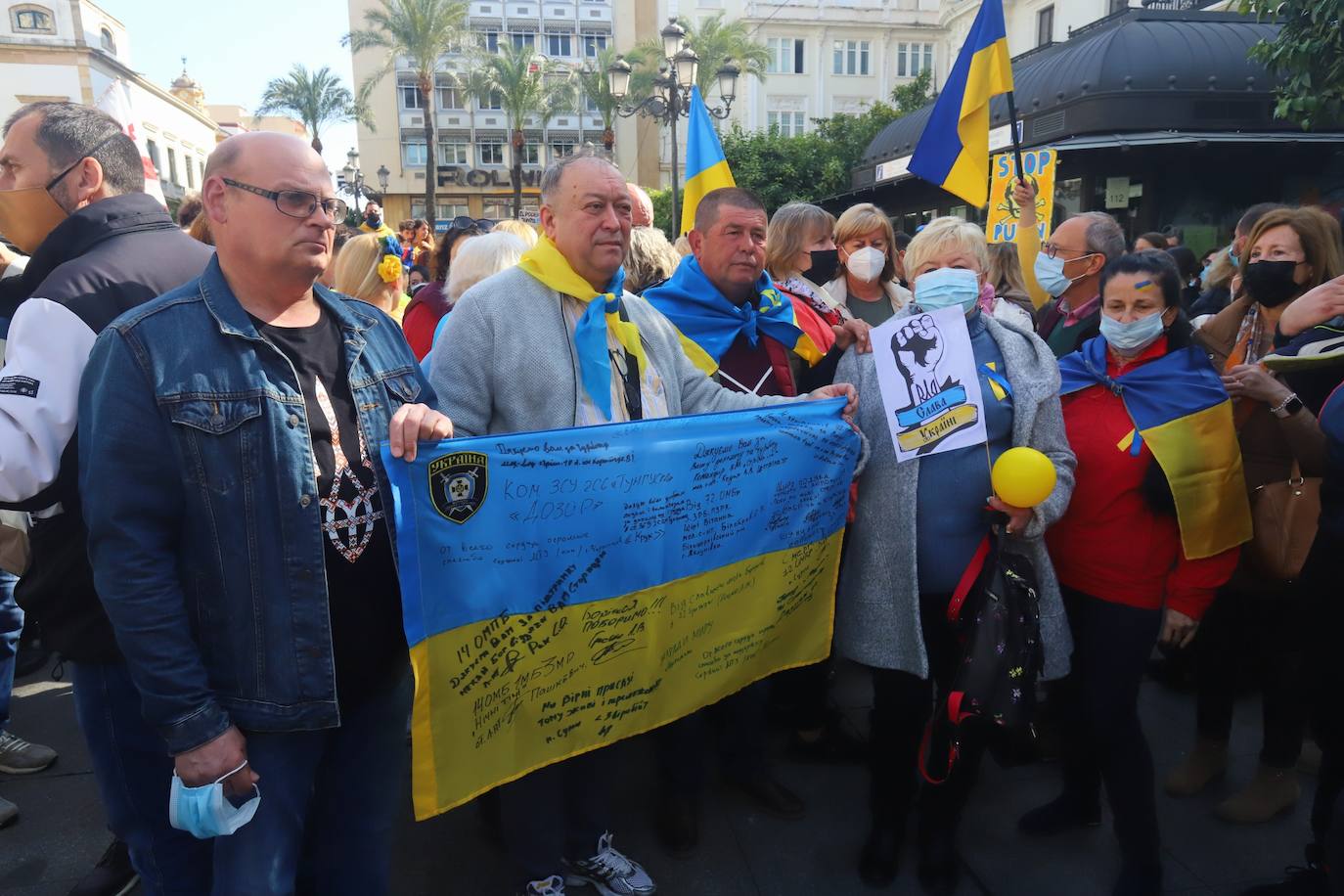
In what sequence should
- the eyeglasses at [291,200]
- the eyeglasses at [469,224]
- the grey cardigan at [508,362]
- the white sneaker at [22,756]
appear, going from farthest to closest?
the eyeglasses at [469,224] → the white sneaker at [22,756] → the grey cardigan at [508,362] → the eyeglasses at [291,200]

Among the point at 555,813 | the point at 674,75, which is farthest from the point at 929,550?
the point at 674,75

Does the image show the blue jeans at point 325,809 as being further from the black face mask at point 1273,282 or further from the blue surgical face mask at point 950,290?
the black face mask at point 1273,282

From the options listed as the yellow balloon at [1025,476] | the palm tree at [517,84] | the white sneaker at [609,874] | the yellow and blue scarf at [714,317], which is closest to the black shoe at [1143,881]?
the yellow balloon at [1025,476]

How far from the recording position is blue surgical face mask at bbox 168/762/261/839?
1.62m

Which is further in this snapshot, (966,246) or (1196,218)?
(1196,218)

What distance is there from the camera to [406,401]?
2012 mm

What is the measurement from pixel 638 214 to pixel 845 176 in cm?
2364

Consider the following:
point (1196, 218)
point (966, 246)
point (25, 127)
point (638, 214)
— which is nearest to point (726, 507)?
point (966, 246)

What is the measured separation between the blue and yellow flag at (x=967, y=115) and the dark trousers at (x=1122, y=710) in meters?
2.34

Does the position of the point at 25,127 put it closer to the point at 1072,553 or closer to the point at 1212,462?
the point at 1072,553

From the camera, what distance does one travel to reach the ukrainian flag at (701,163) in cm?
399

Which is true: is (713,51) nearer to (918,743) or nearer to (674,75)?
(674,75)

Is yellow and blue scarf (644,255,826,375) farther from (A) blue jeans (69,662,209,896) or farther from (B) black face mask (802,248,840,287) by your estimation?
(A) blue jeans (69,662,209,896)

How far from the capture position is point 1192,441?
2547mm
